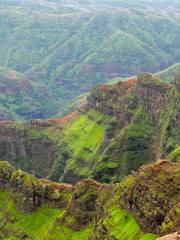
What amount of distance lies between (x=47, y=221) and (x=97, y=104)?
92346 millimetres

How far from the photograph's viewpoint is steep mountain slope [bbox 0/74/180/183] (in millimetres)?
155250

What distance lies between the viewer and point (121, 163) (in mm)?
157250

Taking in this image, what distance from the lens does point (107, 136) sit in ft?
566

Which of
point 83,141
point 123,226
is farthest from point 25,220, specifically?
point 83,141

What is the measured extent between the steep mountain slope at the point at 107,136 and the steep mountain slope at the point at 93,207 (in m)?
44.6

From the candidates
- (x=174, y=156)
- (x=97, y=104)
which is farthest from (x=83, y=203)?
(x=97, y=104)

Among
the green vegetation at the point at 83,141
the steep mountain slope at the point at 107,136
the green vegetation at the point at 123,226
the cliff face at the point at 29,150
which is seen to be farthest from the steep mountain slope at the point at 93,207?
the cliff face at the point at 29,150

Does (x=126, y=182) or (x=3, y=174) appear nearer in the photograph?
(x=126, y=182)

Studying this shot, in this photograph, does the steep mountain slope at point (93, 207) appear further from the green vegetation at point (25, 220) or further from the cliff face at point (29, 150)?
the cliff face at point (29, 150)

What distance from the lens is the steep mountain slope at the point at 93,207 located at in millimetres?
60312

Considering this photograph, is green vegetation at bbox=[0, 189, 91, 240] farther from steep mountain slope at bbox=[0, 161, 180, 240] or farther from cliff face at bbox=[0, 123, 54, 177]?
cliff face at bbox=[0, 123, 54, 177]

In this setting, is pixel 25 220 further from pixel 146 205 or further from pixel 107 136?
pixel 107 136

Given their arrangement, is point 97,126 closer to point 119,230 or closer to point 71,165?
point 71,165

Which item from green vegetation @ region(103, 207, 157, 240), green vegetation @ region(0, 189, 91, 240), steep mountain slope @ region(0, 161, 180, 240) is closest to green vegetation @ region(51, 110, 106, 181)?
green vegetation @ region(0, 189, 91, 240)
